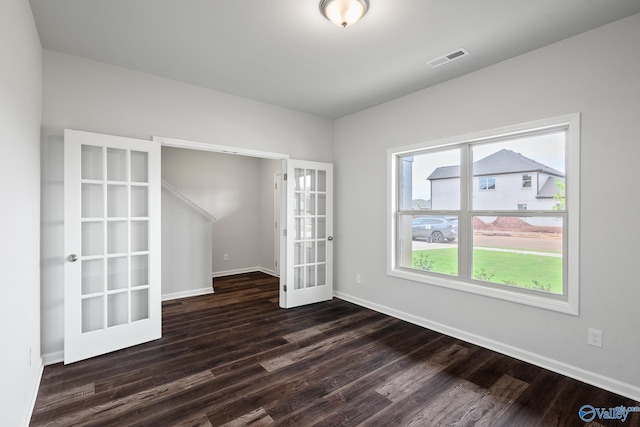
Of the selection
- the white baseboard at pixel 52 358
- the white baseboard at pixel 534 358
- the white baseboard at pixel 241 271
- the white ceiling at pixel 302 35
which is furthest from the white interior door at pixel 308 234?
the white baseboard at pixel 52 358

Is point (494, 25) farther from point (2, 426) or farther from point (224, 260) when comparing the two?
point (224, 260)

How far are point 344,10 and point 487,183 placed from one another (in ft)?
7.25

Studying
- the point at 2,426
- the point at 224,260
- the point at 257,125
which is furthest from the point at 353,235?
the point at 2,426

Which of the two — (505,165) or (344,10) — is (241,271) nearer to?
(505,165)

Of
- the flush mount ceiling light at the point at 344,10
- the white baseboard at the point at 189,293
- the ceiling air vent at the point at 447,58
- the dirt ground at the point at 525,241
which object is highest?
the ceiling air vent at the point at 447,58

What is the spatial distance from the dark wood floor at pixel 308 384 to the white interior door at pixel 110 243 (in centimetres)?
24

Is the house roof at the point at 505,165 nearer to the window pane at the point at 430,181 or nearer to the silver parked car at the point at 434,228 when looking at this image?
the window pane at the point at 430,181

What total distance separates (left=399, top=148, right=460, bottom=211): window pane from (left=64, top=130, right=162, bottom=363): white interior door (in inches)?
116

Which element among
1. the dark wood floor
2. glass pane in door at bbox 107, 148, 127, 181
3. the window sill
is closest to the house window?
the window sill

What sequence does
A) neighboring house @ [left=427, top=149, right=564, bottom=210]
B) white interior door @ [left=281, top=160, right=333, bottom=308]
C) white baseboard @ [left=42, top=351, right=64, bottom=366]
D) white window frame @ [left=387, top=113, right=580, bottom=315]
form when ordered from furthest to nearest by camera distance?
1. white interior door @ [left=281, top=160, right=333, bottom=308]
2. neighboring house @ [left=427, top=149, right=564, bottom=210]
3. white baseboard @ [left=42, top=351, right=64, bottom=366]
4. white window frame @ [left=387, top=113, right=580, bottom=315]

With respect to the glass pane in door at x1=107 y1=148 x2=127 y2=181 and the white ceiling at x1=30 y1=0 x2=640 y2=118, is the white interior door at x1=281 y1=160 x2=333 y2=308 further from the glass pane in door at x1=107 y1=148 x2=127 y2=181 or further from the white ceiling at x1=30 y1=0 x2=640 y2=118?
the glass pane in door at x1=107 y1=148 x2=127 y2=181

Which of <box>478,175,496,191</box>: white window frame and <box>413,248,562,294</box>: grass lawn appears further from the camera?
<box>478,175,496,191</box>: white window frame

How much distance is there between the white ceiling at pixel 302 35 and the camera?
7.16ft

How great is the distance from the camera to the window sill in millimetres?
2594
